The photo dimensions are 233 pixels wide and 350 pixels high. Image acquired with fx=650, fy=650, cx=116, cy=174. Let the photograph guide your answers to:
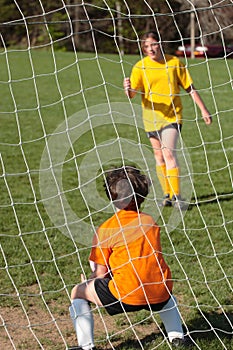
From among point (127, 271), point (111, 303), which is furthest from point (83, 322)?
point (127, 271)

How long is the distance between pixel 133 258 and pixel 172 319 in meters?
0.40

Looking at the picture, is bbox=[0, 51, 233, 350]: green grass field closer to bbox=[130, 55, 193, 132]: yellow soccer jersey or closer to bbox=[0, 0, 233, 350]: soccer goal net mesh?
bbox=[0, 0, 233, 350]: soccer goal net mesh

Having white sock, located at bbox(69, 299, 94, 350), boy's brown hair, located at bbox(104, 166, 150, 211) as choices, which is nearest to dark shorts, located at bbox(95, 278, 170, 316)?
white sock, located at bbox(69, 299, 94, 350)

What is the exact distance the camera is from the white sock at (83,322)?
127 inches

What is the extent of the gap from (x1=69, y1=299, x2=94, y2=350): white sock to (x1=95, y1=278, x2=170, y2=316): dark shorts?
0.10 meters

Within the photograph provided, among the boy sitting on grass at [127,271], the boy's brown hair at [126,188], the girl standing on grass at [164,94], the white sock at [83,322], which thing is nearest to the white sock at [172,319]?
the boy sitting on grass at [127,271]

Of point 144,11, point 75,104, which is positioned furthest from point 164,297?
point 144,11

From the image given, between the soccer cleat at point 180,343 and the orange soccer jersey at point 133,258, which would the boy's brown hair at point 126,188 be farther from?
the soccer cleat at point 180,343

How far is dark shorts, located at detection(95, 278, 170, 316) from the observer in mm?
3174

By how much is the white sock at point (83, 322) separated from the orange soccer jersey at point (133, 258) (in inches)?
7.4

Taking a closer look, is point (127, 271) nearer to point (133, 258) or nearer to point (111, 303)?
point (133, 258)

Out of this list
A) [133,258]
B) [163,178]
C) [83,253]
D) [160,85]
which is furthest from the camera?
[163,178]

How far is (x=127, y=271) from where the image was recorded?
3164 millimetres

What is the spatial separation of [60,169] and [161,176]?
160 centimetres
